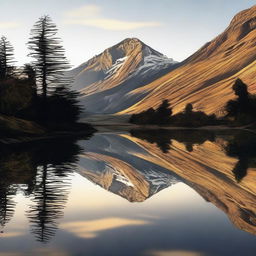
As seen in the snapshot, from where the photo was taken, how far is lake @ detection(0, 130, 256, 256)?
1075cm

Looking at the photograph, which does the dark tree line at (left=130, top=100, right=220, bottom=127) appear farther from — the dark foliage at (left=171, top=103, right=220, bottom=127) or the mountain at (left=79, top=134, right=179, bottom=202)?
the mountain at (left=79, top=134, right=179, bottom=202)

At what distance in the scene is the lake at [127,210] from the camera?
423 inches

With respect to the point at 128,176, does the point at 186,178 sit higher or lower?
higher

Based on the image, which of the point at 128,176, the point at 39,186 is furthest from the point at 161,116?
the point at 39,186

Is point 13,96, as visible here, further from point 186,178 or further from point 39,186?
point 39,186

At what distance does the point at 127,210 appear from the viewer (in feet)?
50.5

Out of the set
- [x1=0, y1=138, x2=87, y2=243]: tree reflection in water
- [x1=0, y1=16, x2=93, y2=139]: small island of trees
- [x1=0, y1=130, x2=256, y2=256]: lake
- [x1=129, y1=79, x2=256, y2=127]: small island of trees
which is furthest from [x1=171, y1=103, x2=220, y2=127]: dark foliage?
[x1=0, y1=130, x2=256, y2=256]: lake

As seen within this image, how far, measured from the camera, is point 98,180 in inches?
904

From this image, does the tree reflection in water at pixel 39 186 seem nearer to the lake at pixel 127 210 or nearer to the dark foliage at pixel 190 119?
the lake at pixel 127 210

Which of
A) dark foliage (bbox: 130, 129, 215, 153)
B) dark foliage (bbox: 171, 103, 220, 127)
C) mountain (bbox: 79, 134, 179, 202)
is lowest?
dark foliage (bbox: 171, 103, 220, 127)

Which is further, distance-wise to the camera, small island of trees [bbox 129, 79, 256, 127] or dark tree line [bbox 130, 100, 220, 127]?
dark tree line [bbox 130, 100, 220, 127]

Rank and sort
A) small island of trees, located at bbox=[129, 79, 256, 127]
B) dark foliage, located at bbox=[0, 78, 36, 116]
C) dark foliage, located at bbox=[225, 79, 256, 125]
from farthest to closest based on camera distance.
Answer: small island of trees, located at bbox=[129, 79, 256, 127] < dark foliage, located at bbox=[225, 79, 256, 125] < dark foliage, located at bbox=[0, 78, 36, 116]

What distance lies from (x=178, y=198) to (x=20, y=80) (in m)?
55.7

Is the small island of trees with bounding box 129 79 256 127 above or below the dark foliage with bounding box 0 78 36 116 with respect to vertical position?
below
